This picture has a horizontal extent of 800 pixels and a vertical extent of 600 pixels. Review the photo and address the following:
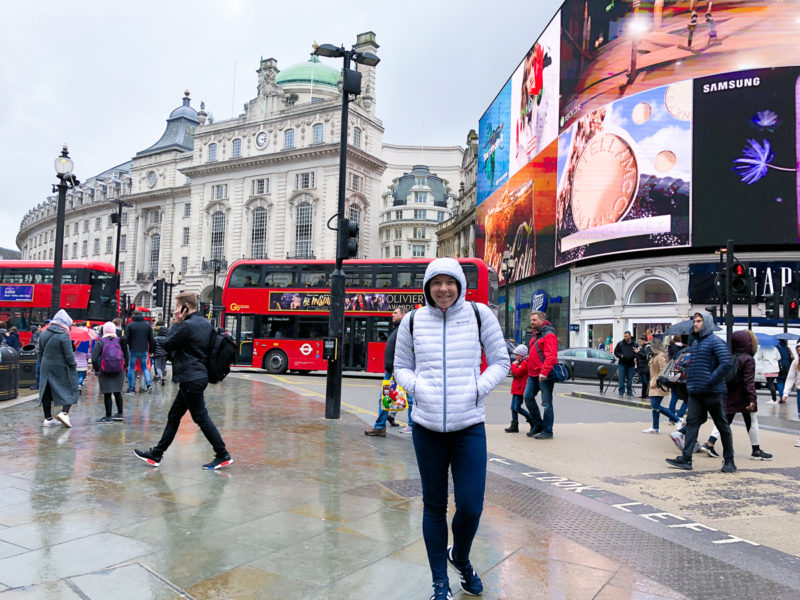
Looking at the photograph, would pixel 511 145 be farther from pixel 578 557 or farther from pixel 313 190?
pixel 578 557

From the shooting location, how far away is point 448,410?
10.4 feet

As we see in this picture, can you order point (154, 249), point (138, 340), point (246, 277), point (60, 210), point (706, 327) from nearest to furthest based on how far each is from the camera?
point (706, 327)
point (138, 340)
point (60, 210)
point (246, 277)
point (154, 249)

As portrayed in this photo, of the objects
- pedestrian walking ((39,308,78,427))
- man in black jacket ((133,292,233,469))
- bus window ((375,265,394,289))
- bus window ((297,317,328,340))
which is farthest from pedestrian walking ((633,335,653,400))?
pedestrian walking ((39,308,78,427))

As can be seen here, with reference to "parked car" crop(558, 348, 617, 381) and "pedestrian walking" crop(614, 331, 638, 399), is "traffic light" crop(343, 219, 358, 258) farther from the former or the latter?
"parked car" crop(558, 348, 617, 381)

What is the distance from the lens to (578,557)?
12.6 feet

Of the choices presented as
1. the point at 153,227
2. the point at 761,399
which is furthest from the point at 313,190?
the point at 761,399

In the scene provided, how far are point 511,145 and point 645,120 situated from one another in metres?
15.9

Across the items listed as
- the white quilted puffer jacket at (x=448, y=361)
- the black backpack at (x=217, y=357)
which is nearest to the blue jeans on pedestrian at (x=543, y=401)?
the black backpack at (x=217, y=357)

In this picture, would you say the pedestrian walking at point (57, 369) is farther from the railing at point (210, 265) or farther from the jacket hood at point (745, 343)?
the railing at point (210, 265)

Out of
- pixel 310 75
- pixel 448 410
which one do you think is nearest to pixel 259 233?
pixel 310 75

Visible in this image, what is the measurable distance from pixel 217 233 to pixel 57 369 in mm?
54551

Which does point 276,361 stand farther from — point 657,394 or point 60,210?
point 657,394

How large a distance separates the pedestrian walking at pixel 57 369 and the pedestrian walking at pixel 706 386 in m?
7.79

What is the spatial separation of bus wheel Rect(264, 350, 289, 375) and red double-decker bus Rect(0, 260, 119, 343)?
10.5m
